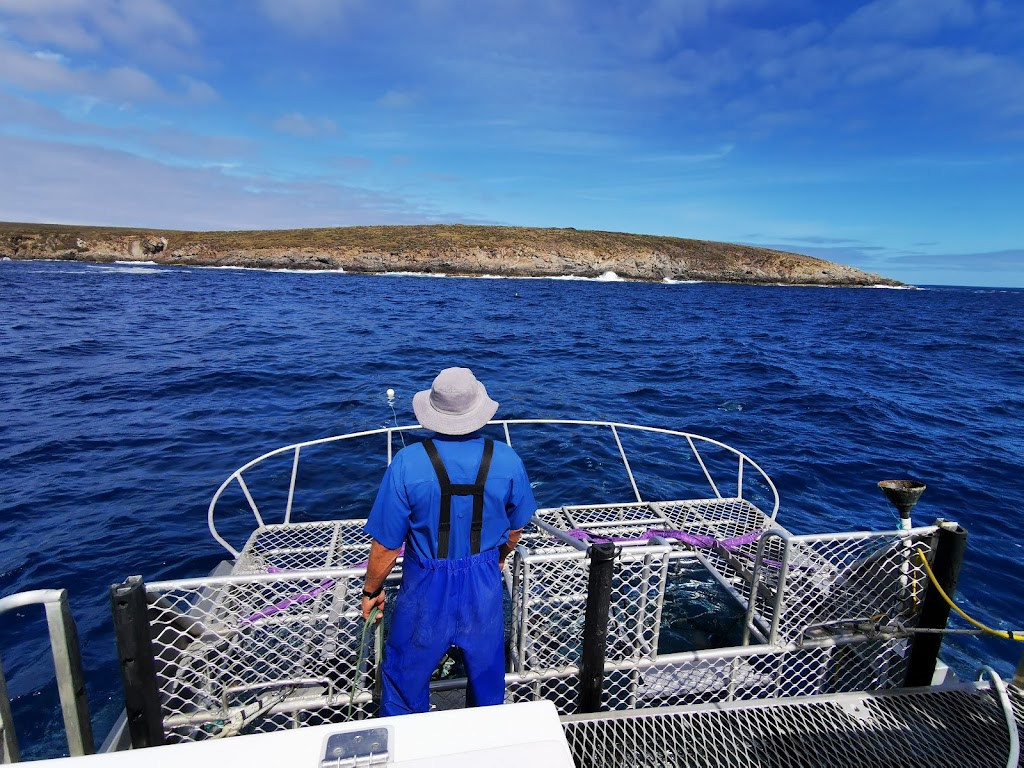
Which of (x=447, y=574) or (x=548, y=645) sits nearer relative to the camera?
(x=447, y=574)

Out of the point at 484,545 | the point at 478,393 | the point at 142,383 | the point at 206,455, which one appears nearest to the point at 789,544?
the point at 484,545

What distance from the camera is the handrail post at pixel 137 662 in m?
2.92

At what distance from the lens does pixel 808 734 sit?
11.7 ft

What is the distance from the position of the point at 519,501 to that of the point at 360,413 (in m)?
12.3

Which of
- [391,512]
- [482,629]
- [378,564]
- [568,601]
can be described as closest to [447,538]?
[391,512]

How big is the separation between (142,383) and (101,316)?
1989cm

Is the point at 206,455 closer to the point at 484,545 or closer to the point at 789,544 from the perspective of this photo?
the point at 484,545

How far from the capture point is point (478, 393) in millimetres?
3283

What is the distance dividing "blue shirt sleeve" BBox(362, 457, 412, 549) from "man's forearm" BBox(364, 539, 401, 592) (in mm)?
73

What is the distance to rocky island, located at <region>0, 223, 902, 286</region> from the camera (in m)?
112

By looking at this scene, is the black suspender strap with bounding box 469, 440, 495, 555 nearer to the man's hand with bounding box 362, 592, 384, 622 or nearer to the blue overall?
the blue overall

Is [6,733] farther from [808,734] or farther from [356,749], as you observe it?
[808,734]

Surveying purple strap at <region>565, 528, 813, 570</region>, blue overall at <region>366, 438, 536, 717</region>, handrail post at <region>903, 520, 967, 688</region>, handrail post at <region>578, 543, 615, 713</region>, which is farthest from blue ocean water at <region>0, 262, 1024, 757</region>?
handrail post at <region>578, 543, 615, 713</region>

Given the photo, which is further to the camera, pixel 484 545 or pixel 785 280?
pixel 785 280
